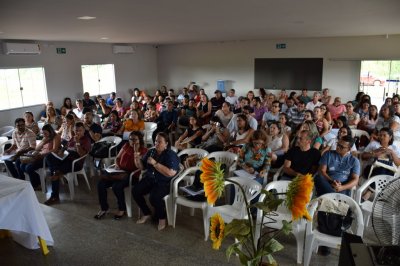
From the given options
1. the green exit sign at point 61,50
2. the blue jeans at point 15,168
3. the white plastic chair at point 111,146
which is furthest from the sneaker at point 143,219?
the green exit sign at point 61,50

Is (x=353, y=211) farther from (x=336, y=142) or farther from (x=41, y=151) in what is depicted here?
(x=41, y=151)

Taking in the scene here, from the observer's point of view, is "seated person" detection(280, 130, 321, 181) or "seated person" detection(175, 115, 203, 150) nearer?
"seated person" detection(280, 130, 321, 181)

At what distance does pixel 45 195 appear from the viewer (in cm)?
474

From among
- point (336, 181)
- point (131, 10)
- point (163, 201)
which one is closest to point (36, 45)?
point (131, 10)

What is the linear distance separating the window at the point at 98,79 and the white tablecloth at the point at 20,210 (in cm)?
699

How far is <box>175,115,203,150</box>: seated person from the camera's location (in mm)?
5379

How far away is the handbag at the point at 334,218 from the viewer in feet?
9.24

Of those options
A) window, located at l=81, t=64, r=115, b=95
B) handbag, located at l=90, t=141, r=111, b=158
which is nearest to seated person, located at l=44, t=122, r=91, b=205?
handbag, located at l=90, t=141, r=111, b=158

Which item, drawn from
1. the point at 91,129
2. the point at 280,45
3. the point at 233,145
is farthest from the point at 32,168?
the point at 280,45

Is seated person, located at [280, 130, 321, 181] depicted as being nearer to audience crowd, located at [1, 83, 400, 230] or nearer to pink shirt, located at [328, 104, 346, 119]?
audience crowd, located at [1, 83, 400, 230]

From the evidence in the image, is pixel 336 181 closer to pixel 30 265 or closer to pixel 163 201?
pixel 163 201

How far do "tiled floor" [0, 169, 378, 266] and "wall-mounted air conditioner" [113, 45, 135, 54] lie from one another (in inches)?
287

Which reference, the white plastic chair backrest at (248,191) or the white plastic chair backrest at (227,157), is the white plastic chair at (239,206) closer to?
the white plastic chair backrest at (248,191)

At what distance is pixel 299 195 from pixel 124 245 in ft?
8.64
